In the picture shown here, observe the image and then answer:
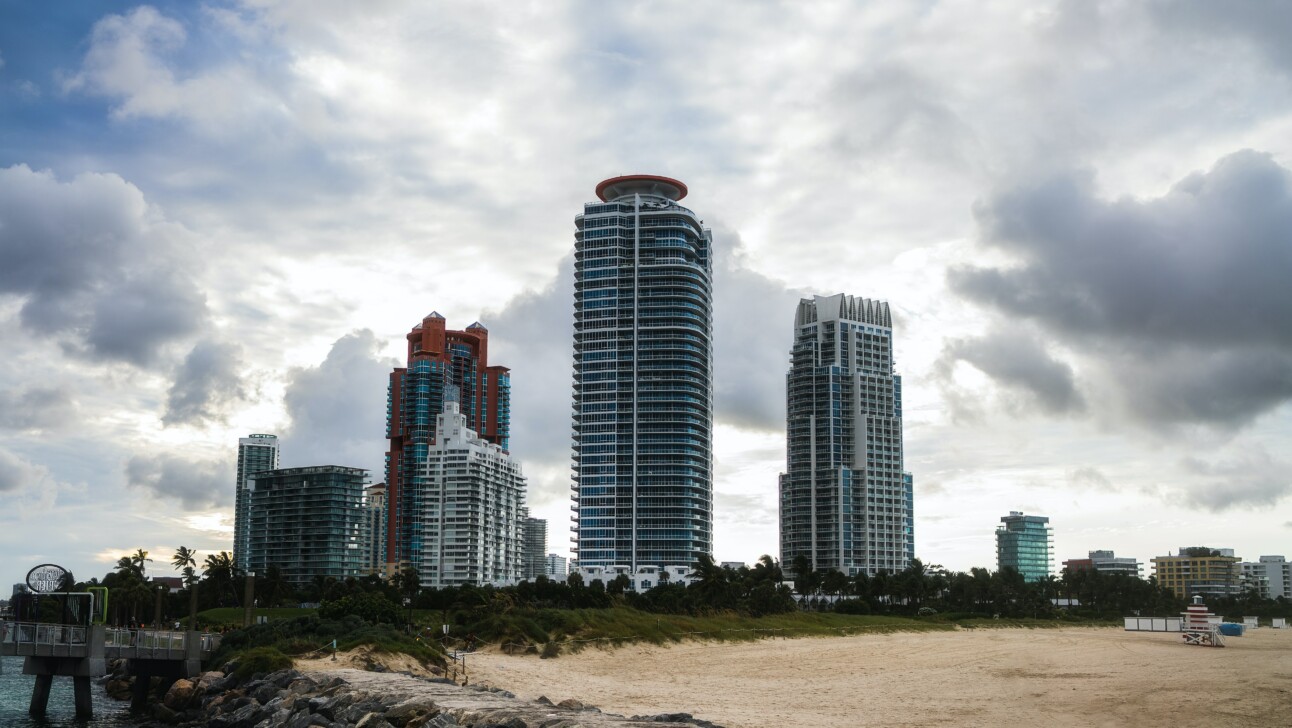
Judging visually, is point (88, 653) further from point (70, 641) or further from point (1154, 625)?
point (1154, 625)

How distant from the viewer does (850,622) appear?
11975 centimetres

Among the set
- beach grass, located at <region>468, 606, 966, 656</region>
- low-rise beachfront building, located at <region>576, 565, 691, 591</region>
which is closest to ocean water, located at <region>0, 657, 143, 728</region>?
beach grass, located at <region>468, 606, 966, 656</region>

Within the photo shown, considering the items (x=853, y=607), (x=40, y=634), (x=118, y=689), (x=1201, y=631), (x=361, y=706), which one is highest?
(x=40, y=634)

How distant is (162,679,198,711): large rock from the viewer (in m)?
55.2

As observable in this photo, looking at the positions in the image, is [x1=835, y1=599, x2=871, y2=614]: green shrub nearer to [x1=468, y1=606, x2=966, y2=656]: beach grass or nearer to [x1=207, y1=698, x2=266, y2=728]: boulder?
[x1=468, y1=606, x2=966, y2=656]: beach grass

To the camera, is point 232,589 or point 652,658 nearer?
point 652,658

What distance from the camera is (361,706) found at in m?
38.4

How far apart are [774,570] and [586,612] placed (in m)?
97.5

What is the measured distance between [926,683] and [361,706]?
25940 millimetres

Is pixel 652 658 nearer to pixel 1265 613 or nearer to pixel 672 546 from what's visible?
pixel 672 546

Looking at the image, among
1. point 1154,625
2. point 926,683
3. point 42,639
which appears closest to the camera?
point 926,683

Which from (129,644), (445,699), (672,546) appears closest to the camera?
(445,699)

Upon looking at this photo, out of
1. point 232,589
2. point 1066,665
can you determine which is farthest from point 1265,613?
point 232,589

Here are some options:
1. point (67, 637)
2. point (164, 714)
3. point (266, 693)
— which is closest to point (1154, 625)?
point (266, 693)
